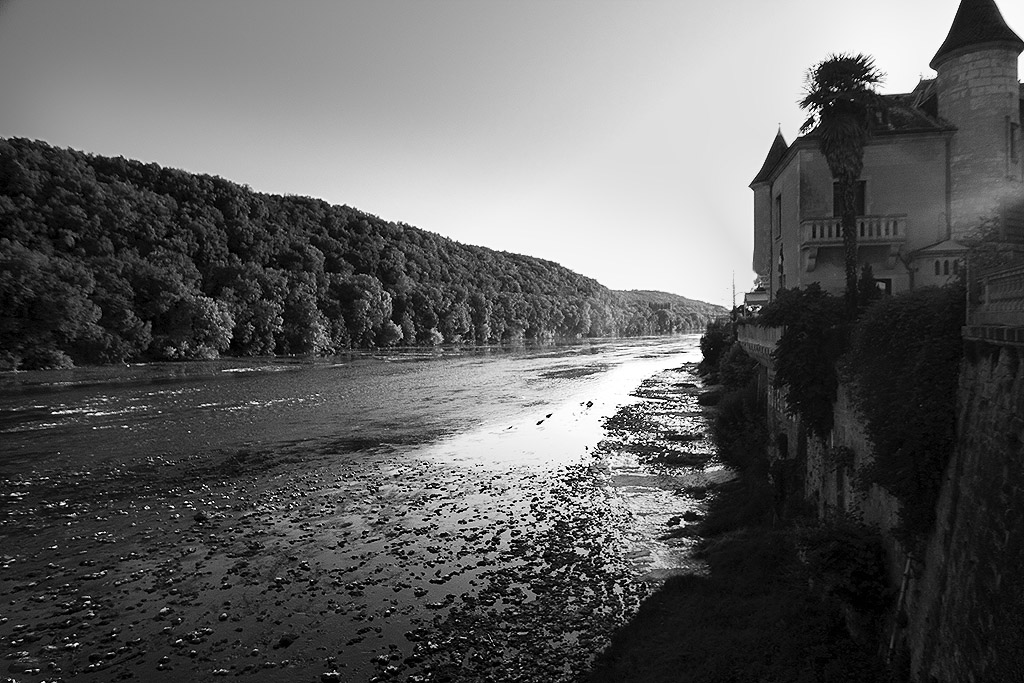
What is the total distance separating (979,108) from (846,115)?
6.38 m

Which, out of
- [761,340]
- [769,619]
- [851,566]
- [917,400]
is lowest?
[769,619]

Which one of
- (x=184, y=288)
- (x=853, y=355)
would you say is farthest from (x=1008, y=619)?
(x=184, y=288)

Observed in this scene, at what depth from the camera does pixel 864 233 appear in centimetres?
2319

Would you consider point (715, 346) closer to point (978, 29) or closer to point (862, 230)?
point (862, 230)

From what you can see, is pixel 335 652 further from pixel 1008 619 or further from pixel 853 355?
pixel 853 355

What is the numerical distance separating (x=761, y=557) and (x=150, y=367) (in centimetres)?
6415

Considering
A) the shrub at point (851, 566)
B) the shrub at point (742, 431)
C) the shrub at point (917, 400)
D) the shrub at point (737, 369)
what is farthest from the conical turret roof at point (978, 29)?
the shrub at point (851, 566)

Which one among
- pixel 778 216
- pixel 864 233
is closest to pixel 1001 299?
pixel 864 233

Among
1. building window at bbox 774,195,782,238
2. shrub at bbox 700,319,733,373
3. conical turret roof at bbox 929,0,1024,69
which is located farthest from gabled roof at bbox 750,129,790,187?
shrub at bbox 700,319,733,373

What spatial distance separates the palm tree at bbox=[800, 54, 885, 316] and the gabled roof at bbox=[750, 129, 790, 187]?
1621 centimetres

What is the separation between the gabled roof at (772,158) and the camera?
120 feet

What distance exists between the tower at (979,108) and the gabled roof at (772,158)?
12.9 m

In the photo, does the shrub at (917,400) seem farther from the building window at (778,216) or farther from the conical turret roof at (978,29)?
the building window at (778,216)

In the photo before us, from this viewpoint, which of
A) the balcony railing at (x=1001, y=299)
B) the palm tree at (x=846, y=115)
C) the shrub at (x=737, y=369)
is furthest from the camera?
the shrub at (x=737, y=369)
